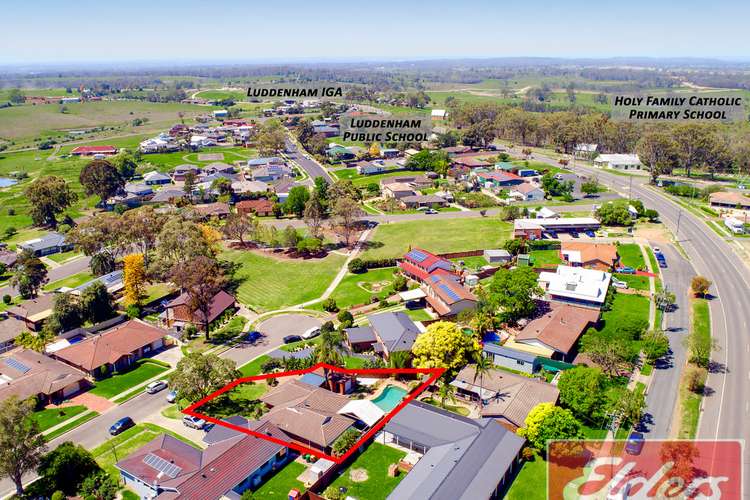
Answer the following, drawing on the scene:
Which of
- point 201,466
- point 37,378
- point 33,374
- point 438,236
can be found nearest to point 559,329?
point 201,466

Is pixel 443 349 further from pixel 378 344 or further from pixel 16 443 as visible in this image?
pixel 16 443

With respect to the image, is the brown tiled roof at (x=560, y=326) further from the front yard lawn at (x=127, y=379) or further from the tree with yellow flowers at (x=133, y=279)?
the tree with yellow flowers at (x=133, y=279)

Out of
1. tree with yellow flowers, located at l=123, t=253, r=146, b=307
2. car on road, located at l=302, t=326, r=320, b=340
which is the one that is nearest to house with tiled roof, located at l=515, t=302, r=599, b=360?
car on road, located at l=302, t=326, r=320, b=340

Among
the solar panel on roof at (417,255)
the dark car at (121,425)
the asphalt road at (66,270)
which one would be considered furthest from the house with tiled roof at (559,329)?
the asphalt road at (66,270)

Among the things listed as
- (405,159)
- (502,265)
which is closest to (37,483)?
(502,265)

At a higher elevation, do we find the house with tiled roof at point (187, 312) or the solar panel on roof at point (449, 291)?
the solar panel on roof at point (449, 291)
